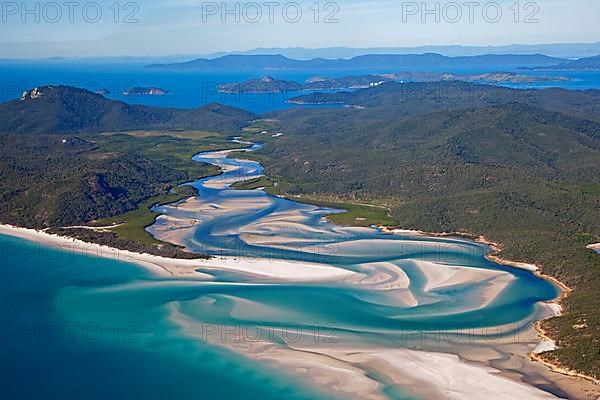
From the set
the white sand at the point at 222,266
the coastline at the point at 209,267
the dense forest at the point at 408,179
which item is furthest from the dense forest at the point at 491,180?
the white sand at the point at 222,266

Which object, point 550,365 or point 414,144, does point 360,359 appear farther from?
point 414,144

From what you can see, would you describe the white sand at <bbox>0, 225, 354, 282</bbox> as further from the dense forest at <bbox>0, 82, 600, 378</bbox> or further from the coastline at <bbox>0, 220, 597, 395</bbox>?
the dense forest at <bbox>0, 82, 600, 378</bbox>

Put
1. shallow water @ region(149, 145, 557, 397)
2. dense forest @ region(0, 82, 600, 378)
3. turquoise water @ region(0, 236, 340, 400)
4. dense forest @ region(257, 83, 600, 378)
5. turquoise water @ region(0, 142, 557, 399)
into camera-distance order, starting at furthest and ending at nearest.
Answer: dense forest @ region(0, 82, 600, 378), dense forest @ region(257, 83, 600, 378), shallow water @ region(149, 145, 557, 397), turquoise water @ region(0, 142, 557, 399), turquoise water @ region(0, 236, 340, 400)

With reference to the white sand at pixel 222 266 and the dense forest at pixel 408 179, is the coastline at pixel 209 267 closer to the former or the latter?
Result: the white sand at pixel 222 266

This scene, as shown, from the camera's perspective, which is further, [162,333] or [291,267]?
[291,267]

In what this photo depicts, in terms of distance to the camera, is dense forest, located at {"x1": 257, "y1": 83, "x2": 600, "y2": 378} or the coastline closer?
dense forest, located at {"x1": 257, "y1": 83, "x2": 600, "y2": 378}

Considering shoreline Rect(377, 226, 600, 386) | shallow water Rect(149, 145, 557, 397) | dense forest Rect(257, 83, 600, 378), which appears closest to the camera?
shoreline Rect(377, 226, 600, 386)

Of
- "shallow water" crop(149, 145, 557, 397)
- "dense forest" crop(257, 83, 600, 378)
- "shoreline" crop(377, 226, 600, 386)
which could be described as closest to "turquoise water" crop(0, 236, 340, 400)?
"shallow water" crop(149, 145, 557, 397)

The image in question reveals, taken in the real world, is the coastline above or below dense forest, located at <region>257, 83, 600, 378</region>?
below

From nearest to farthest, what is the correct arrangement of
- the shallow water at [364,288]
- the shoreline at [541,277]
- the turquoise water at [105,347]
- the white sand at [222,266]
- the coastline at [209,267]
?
the turquoise water at [105,347]
the shoreline at [541,277]
the shallow water at [364,288]
the coastline at [209,267]
the white sand at [222,266]

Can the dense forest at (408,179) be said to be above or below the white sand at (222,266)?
above

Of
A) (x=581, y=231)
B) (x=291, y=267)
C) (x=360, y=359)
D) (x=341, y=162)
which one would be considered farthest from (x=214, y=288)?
(x=341, y=162)
